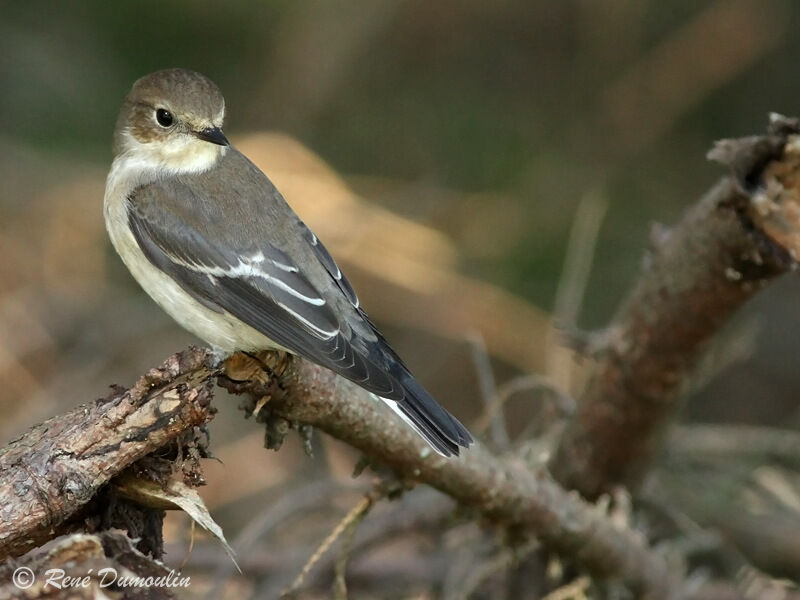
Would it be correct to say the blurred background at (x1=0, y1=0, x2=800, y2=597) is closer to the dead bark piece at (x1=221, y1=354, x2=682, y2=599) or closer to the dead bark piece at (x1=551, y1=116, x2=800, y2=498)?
the dead bark piece at (x1=551, y1=116, x2=800, y2=498)

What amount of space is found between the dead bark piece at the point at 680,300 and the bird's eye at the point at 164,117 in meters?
1.81

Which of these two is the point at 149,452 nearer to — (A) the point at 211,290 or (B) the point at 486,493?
(A) the point at 211,290

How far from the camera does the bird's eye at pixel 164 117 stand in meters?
4.16

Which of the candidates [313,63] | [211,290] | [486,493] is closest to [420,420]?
[486,493]

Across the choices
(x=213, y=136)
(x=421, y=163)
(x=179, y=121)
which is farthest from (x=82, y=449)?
(x=421, y=163)

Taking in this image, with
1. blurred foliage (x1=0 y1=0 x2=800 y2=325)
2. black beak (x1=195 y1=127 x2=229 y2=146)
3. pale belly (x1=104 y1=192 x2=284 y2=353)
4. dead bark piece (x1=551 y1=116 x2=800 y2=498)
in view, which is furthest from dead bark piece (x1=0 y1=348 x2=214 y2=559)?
blurred foliage (x1=0 y1=0 x2=800 y2=325)

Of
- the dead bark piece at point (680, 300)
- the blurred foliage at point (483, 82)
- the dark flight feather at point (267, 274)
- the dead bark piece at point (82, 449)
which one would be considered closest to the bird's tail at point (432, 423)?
the dark flight feather at point (267, 274)

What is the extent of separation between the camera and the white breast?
3.52 meters

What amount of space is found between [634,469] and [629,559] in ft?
1.31

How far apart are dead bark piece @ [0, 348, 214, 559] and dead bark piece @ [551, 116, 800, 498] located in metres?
1.74

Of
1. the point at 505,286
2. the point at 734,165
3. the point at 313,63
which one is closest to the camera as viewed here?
the point at 734,165

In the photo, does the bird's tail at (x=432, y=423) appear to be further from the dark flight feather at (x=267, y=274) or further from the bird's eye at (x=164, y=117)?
the bird's eye at (x=164, y=117)

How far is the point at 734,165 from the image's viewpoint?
11.1 feet

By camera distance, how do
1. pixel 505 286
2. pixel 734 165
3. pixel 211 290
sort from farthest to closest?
pixel 505 286 < pixel 211 290 < pixel 734 165
